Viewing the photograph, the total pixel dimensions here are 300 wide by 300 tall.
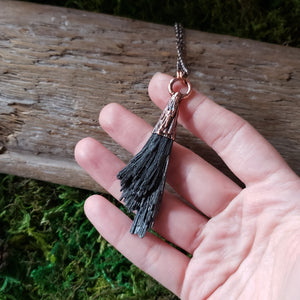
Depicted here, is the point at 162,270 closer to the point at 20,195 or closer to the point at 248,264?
the point at 248,264

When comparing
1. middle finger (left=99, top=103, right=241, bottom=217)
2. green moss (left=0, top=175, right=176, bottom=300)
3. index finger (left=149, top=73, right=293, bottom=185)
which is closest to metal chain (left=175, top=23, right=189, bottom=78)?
index finger (left=149, top=73, right=293, bottom=185)

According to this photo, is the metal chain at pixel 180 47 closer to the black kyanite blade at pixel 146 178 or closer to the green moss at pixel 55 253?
the black kyanite blade at pixel 146 178

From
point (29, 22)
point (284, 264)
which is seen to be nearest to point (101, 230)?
point (284, 264)

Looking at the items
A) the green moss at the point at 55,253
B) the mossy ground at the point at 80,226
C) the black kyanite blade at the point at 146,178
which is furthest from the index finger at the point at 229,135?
the green moss at the point at 55,253

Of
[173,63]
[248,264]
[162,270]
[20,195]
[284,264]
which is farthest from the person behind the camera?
[20,195]

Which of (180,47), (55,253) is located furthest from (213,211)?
(55,253)

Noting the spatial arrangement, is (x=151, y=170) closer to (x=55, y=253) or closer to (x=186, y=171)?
(x=186, y=171)
